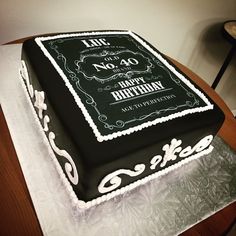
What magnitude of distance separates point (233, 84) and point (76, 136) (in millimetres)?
1936

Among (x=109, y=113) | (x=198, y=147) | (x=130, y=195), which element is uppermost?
(x=109, y=113)

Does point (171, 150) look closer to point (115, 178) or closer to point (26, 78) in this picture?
point (115, 178)

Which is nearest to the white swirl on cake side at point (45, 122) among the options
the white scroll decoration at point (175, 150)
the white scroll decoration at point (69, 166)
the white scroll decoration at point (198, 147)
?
the white scroll decoration at point (69, 166)

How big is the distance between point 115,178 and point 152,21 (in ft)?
3.83

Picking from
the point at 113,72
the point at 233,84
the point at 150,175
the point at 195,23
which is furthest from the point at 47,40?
the point at 233,84

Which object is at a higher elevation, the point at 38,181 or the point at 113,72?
the point at 113,72

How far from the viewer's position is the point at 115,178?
844mm

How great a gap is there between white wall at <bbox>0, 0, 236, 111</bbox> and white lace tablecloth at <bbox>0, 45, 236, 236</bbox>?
0.44 m

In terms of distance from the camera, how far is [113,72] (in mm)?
985

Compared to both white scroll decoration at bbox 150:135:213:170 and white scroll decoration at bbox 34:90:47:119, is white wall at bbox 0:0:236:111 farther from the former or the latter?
white scroll decoration at bbox 150:135:213:170

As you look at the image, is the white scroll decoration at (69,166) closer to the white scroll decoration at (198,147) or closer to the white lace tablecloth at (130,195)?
→ the white lace tablecloth at (130,195)

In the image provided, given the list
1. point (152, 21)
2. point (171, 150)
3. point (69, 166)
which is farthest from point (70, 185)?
point (152, 21)

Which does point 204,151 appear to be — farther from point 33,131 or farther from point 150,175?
point 33,131

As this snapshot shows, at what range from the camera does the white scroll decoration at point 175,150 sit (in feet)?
2.95
